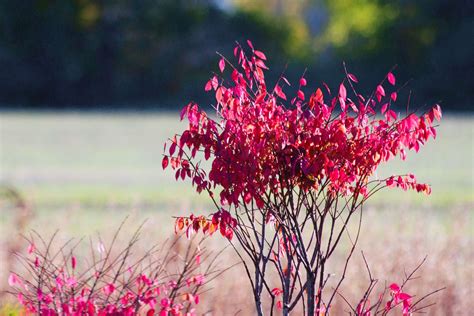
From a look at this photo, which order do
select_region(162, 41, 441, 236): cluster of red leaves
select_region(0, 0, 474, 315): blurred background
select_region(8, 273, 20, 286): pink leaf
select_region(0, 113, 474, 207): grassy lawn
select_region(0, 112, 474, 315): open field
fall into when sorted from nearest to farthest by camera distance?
1. select_region(162, 41, 441, 236): cluster of red leaves
2. select_region(8, 273, 20, 286): pink leaf
3. select_region(0, 112, 474, 315): open field
4. select_region(0, 113, 474, 207): grassy lawn
5. select_region(0, 0, 474, 315): blurred background

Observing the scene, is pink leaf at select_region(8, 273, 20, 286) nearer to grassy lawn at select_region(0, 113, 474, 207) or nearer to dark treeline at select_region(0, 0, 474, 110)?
grassy lawn at select_region(0, 113, 474, 207)

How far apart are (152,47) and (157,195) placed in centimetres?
3256

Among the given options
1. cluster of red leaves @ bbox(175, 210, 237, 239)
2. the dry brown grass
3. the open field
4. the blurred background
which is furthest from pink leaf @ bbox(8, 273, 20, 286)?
the blurred background

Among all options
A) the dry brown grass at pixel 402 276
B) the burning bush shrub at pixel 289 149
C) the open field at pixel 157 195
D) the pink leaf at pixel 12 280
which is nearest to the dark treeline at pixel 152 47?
the open field at pixel 157 195

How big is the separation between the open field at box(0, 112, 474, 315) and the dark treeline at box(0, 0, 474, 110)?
75.2 inches

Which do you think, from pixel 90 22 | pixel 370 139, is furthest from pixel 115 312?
pixel 90 22

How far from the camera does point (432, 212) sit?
18.6 m

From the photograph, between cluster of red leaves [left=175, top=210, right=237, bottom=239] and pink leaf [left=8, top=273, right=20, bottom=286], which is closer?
cluster of red leaves [left=175, top=210, right=237, bottom=239]

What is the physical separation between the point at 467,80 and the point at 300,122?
4633 centimetres

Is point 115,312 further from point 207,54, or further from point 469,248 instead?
point 207,54

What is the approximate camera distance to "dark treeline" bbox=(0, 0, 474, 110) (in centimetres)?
5219

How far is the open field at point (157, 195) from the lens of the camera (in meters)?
8.88

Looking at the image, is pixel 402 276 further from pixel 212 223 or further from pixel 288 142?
pixel 288 142

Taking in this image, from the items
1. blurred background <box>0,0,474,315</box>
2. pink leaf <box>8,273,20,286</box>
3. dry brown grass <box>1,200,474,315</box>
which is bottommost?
pink leaf <box>8,273,20,286</box>
